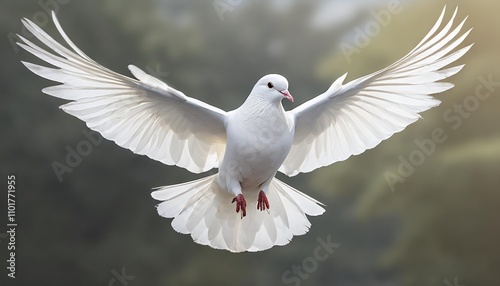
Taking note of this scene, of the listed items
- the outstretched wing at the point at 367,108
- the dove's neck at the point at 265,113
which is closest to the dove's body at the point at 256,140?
the dove's neck at the point at 265,113

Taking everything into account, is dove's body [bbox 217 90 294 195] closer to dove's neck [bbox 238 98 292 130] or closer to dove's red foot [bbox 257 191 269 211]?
dove's neck [bbox 238 98 292 130]

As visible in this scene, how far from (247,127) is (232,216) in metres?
0.73

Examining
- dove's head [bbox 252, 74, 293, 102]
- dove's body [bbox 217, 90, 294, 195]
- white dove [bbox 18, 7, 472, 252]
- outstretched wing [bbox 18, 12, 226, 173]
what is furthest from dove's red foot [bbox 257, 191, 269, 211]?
Answer: dove's head [bbox 252, 74, 293, 102]

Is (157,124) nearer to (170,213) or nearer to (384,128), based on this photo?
(170,213)

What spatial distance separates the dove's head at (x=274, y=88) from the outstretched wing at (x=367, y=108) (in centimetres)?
35

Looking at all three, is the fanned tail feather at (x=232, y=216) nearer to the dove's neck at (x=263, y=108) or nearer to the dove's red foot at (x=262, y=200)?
the dove's red foot at (x=262, y=200)

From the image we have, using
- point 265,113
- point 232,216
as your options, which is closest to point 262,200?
point 232,216

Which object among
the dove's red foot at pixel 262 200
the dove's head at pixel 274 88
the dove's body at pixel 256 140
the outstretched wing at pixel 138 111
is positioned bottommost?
the dove's red foot at pixel 262 200

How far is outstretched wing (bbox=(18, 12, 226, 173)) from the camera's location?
3.22 metres

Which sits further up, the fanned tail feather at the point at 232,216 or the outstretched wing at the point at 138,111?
the outstretched wing at the point at 138,111

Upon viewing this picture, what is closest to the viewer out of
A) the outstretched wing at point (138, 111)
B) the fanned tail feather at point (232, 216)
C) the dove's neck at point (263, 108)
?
the outstretched wing at point (138, 111)

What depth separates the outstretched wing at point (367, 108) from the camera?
3633mm

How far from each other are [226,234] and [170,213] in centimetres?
37

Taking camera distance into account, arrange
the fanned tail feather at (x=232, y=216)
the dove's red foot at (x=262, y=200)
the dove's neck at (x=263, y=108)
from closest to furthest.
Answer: the dove's neck at (x=263, y=108), the dove's red foot at (x=262, y=200), the fanned tail feather at (x=232, y=216)
